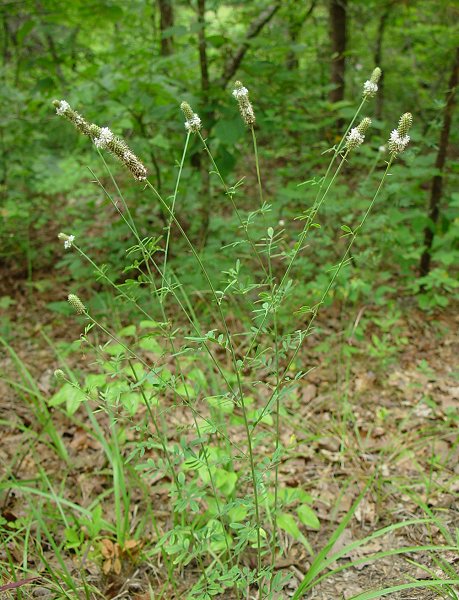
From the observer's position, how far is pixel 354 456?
2.44 meters

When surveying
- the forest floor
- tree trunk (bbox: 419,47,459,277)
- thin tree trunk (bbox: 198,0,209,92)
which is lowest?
the forest floor

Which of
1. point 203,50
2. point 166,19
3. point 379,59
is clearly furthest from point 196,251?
point 379,59

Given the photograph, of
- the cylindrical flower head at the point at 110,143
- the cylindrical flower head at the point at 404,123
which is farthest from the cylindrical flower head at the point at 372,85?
the cylindrical flower head at the point at 110,143

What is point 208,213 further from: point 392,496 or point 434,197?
point 392,496

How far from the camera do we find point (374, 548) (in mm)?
2053

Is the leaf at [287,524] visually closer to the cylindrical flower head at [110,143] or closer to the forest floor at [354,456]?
the forest floor at [354,456]

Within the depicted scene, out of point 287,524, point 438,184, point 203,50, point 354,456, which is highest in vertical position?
point 203,50

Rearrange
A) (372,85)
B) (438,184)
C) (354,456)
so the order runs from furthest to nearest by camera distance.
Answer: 1. (438,184)
2. (354,456)
3. (372,85)

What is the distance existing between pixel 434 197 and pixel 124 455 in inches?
113

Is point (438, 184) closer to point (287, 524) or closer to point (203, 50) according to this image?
point (203, 50)

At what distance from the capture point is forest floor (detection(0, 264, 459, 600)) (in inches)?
74.8

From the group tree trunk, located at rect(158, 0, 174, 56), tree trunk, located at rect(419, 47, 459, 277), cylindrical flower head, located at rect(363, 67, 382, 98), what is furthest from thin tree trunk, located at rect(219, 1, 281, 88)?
cylindrical flower head, located at rect(363, 67, 382, 98)

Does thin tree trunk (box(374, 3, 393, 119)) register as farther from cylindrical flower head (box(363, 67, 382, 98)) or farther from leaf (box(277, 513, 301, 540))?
leaf (box(277, 513, 301, 540))

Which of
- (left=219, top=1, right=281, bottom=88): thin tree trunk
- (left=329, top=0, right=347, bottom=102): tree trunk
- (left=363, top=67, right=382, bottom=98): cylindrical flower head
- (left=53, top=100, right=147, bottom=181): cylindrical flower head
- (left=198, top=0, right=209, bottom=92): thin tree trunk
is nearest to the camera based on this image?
(left=53, top=100, right=147, bottom=181): cylindrical flower head
